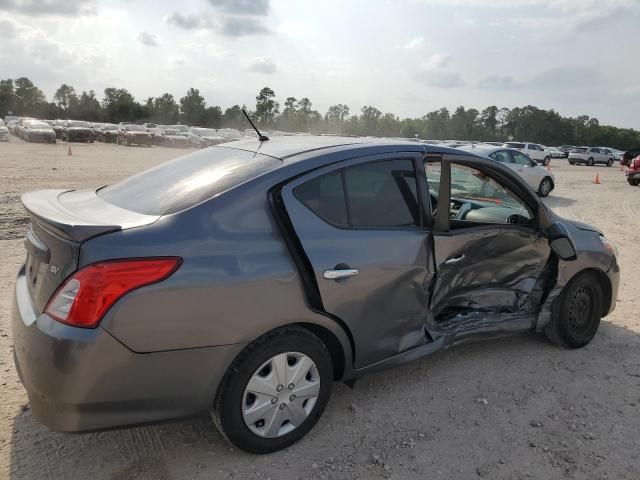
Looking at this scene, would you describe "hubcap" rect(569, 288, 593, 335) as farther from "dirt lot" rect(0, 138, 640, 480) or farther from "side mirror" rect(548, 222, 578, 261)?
"side mirror" rect(548, 222, 578, 261)

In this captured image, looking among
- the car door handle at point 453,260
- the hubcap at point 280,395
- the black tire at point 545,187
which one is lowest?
the hubcap at point 280,395

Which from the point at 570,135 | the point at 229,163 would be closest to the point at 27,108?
the point at 570,135

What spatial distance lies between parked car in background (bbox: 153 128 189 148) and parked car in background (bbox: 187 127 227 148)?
1.71 ft

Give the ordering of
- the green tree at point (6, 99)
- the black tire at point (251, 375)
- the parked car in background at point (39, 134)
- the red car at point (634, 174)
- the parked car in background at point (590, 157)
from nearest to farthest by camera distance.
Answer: the black tire at point (251, 375) < the red car at point (634, 174) < the parked car in background at point (39, 134) < the parked car in background at point (590, 157) < the green tree at point (6, 99)

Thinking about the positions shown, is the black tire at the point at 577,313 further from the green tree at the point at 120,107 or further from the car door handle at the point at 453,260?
the green tree at the point at 120,107

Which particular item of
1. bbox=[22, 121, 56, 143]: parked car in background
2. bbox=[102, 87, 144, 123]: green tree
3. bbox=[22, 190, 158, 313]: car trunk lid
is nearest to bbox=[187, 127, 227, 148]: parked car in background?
bbox=[22, 121, 56, 143]: parked car in background

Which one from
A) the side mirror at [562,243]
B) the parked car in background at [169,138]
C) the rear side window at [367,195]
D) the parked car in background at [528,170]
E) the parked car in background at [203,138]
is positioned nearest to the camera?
the rear side window at [367,195]

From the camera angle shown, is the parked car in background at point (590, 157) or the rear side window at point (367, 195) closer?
the rear side window at point (367, 195)

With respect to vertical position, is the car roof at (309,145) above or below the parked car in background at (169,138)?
above

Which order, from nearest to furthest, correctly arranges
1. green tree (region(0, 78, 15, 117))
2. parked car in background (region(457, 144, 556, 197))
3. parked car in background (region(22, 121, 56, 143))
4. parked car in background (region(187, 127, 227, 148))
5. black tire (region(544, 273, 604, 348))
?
black tire (region(544, 273, 604, 348)), parked car in background (region(457, 144, 556, 197)), parked car in background (region(22, 121, 56, 143)), parked car in background (region(187, 127, 227, 148)), green tree (region(0, 78, 15, 117))

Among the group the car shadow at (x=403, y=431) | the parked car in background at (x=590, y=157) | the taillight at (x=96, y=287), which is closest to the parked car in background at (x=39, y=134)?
the car shadow at (x=403, y=431)

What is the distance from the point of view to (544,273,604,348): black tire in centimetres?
418

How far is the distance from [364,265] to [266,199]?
26.7 inches

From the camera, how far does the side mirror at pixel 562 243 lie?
388 centimetres
